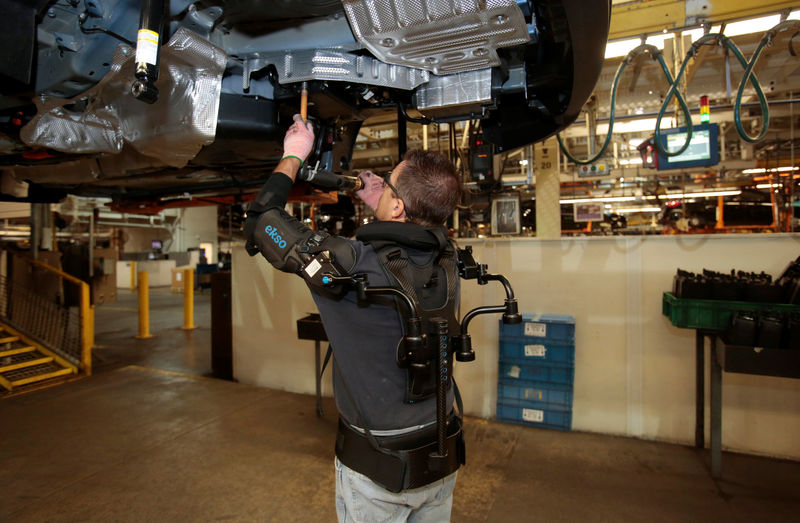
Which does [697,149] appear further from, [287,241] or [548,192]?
[287,241]

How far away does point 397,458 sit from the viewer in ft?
3.78

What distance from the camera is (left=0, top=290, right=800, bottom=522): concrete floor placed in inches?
89.4

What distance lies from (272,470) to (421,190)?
2289mm

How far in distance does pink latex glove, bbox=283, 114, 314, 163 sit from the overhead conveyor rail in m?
4.61

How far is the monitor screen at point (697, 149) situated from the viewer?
3.37 metres

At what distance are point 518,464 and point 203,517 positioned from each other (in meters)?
1.90

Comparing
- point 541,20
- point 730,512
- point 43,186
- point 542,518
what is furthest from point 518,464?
point 43,186

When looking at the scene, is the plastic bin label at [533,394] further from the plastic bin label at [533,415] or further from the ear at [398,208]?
the ear at [398,208]

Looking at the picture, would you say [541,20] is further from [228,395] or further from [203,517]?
[228,395]

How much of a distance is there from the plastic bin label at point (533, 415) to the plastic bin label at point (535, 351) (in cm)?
45

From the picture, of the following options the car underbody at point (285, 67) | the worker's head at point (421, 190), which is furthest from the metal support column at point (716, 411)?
the worker's head at point (421, 190)

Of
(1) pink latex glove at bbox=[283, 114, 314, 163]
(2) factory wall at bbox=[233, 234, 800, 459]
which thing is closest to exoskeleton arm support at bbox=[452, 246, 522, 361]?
(1) pink latex glove at bbox=[283, 114, 314, 163]

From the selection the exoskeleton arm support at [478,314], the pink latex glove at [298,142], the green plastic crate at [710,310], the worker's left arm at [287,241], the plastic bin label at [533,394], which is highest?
the pink latex glove at [298,142]

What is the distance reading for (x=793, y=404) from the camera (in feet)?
9.16
